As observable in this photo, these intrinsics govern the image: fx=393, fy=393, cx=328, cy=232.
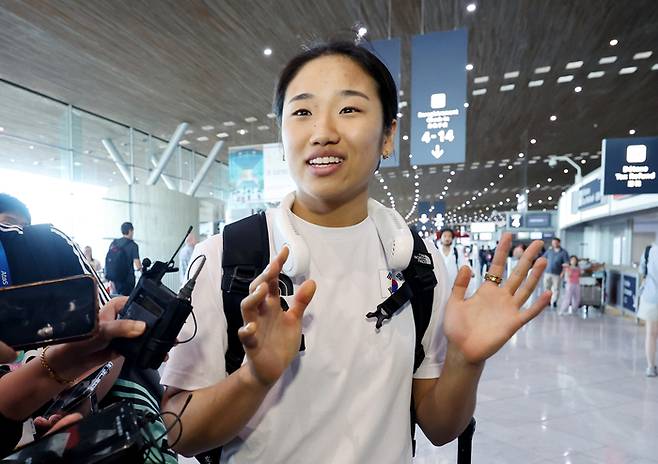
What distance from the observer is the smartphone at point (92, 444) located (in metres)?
0.67

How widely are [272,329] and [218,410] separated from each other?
210mm

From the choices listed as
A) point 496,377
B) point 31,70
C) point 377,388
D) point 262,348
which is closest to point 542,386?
point 496,377

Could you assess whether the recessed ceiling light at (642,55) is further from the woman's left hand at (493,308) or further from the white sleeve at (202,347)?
the white sleeve at (202,347)

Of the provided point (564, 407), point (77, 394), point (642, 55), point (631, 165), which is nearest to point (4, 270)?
point (77, 394)

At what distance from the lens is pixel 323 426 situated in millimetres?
903

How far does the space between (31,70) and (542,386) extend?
34.4 feet

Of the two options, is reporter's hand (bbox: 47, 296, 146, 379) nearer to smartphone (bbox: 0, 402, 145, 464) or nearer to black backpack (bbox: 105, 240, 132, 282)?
smartphone (bbox: 0, 402, 145, 464)

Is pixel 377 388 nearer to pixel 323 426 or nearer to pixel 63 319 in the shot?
pixel 323 426

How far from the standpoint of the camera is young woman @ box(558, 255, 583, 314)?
881 centimetres

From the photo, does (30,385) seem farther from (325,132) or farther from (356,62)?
(356,62)

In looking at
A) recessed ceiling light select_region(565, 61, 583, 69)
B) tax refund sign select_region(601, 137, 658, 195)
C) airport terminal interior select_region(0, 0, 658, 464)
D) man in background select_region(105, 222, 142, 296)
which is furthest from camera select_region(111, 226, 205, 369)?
recessed ceiling light select_region(565, 61, 583, 69)

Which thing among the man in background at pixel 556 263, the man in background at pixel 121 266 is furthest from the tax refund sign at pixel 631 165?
the man in background at pixel 121 266

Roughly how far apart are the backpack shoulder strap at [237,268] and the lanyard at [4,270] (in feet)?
2.59

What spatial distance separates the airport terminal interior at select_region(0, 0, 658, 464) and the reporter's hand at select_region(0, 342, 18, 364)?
0.02 meters
